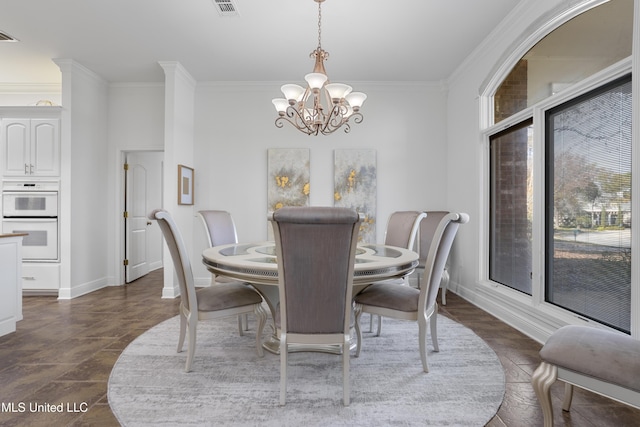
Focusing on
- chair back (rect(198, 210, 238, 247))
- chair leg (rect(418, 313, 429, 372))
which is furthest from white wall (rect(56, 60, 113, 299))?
chair leg (rect(418, 313, 429, 372))

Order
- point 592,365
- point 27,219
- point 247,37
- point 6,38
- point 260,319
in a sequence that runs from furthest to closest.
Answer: point 27,219
point 6,38
point 247,37
point 260,319
point 592,365

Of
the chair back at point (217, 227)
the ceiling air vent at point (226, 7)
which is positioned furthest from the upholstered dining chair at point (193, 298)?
the ceiling air vent at point (226, 7)

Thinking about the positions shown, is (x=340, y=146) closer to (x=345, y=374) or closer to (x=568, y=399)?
(x=345, y=374)

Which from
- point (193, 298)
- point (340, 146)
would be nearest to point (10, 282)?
point (193, 298)

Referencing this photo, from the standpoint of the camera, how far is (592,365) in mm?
1352

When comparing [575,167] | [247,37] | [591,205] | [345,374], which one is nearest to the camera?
[345,374]

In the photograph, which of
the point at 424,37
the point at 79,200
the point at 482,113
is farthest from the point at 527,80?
the point at 79,200

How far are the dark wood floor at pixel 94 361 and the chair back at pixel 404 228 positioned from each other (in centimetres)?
96

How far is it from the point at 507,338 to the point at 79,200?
5.05m

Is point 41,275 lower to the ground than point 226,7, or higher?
lower

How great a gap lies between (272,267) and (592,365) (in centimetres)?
148

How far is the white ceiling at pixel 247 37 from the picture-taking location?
305cm

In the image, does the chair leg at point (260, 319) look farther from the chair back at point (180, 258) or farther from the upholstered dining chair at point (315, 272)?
the upholstered dining chair at point (315, 272)

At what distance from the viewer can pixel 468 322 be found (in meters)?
3.23
